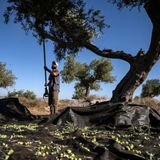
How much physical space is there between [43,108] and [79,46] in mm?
7330

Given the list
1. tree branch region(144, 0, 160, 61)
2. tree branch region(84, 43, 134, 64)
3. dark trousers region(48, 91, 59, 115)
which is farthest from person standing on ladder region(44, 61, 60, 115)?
tree branch region(144, 0, 160, 61)

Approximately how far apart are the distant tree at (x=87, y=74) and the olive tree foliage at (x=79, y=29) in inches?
1406

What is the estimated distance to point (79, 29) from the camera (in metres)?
18.3

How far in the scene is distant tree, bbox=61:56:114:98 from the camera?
182ft

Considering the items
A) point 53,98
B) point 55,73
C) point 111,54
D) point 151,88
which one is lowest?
point 53,98

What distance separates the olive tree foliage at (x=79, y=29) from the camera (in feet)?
53.4

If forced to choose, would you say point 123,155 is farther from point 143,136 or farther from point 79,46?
point 79,46

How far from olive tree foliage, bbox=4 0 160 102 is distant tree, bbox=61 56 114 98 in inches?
1406

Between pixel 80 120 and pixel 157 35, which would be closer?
pixel 80 120

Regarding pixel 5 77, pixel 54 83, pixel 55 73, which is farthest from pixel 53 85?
pixel 5 77

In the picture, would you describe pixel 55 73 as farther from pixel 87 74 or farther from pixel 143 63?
pixel 87 74

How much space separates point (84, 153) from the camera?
263 inches

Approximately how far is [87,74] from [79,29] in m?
38.7

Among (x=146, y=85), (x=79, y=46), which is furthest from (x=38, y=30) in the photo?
(x=146, y=85)
